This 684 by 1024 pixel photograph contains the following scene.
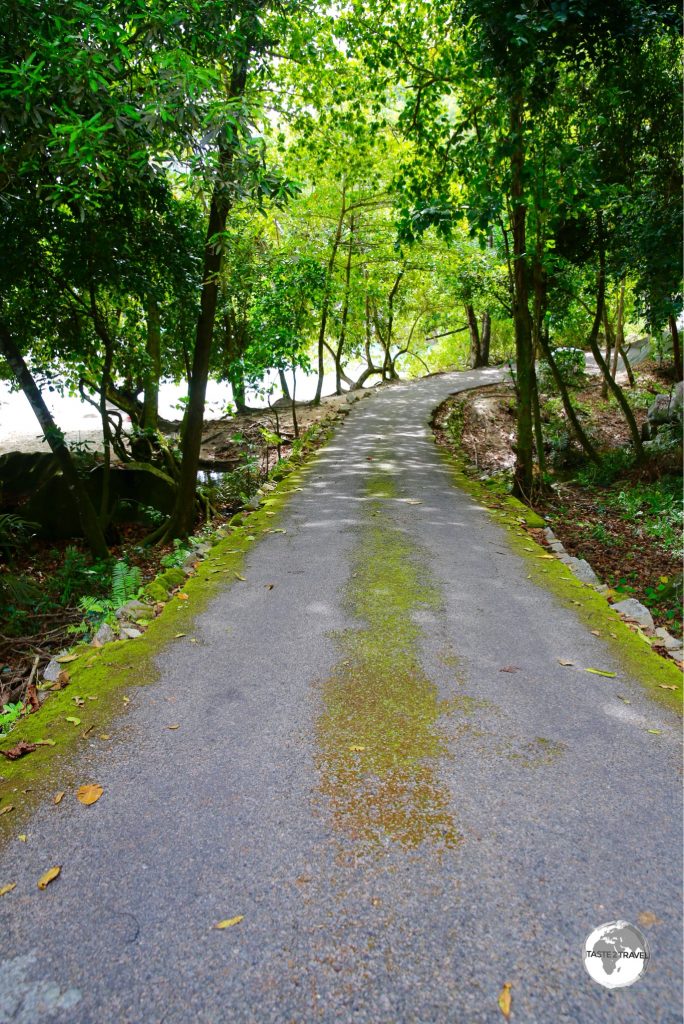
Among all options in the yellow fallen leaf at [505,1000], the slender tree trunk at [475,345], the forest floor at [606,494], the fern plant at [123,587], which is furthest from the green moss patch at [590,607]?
the slender tree trunk at [475,345]

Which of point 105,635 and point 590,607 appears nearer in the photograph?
point 105,635

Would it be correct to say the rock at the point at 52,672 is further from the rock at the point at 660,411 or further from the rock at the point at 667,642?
the rock at the point at 660,411

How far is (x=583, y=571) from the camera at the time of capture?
551cm

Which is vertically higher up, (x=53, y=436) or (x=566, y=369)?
(x=566, y=369)

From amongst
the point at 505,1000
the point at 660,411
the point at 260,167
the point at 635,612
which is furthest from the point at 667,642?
the point at 660,411

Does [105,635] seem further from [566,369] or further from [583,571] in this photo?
[566,369]

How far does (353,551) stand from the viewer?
5816 millimetres

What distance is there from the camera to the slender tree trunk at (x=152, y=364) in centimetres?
894

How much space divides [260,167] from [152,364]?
637 cm

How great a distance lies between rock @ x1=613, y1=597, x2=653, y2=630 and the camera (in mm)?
4410

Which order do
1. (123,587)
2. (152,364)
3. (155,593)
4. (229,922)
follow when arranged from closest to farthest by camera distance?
(229,922) < (155,593) < (123,587) < (152,364)

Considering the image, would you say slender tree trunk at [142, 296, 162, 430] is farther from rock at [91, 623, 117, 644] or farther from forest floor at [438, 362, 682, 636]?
forest floor at [438, 362, 682, 636]

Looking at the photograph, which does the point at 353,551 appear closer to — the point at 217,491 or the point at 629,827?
the point at 629,827

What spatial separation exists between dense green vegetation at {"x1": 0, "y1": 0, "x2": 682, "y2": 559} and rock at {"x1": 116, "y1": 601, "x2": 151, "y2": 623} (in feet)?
9.92
